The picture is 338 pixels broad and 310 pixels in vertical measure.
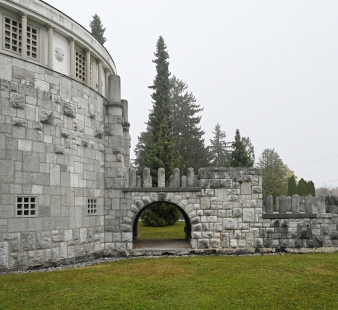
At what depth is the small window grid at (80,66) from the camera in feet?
36.8

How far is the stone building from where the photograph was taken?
29.5 feet

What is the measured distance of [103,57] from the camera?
Result: 41.1 feet

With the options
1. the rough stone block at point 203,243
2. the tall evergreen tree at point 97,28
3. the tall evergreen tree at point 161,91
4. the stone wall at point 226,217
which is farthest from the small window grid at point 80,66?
the tall evergreen tree at point 97,28

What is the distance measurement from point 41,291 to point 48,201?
3.11 metres

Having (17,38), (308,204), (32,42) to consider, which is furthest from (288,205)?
(17,38)

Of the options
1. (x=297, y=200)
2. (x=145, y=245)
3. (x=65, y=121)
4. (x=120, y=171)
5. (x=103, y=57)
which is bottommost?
(x=145, y=245)

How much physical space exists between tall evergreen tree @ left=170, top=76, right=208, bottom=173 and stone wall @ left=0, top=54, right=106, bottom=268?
67.9 ft

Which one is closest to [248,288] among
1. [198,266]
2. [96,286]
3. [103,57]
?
[198,266]

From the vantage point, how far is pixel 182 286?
755 cm

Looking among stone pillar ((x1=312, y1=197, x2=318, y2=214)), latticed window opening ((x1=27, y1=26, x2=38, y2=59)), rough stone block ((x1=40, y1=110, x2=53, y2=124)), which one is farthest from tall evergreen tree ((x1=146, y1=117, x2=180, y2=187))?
latticed window opening ((x1=27, y1=26, x2=38, y2=59))

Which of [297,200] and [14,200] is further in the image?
[297,200]

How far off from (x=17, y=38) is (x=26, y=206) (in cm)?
497

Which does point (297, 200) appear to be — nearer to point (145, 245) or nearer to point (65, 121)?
point (145, 245)

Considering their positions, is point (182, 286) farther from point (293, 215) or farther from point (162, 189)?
point (293, 215)
